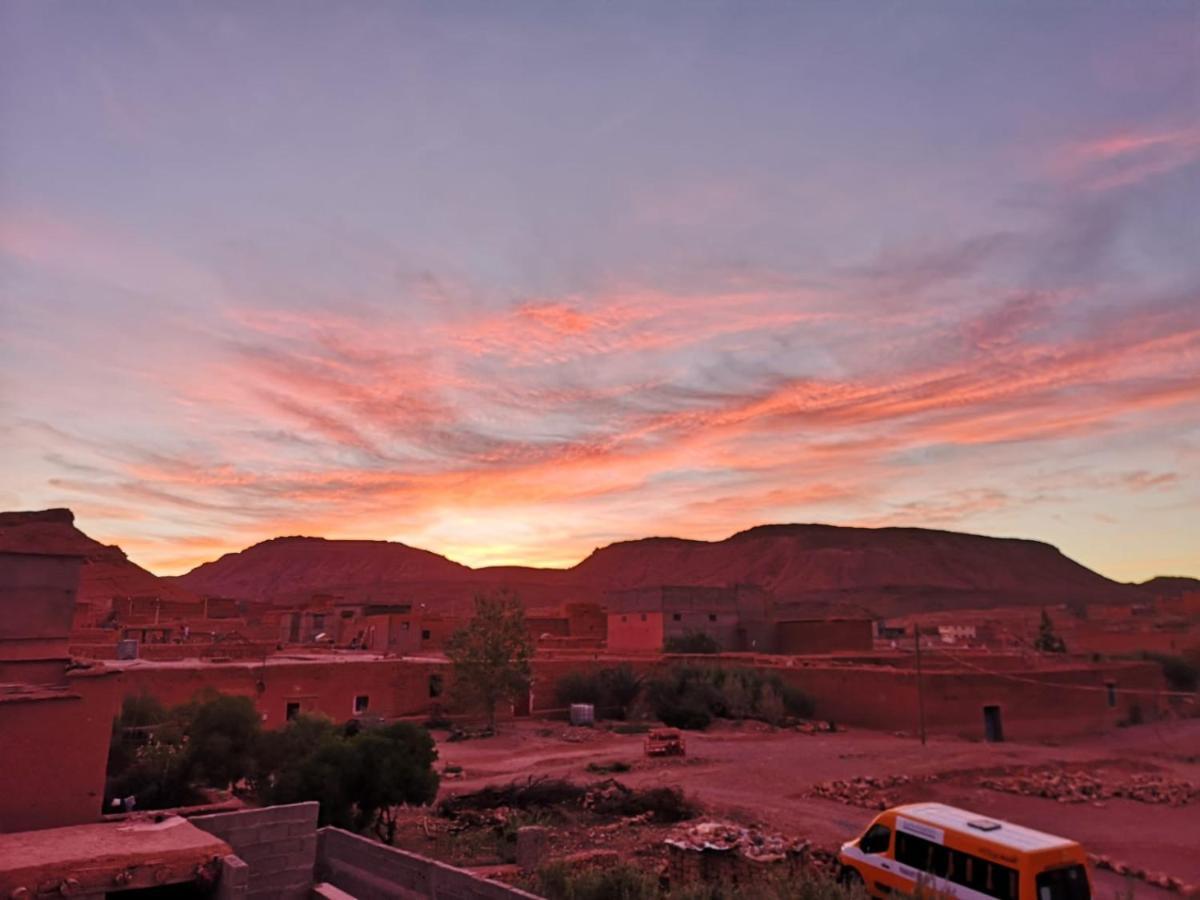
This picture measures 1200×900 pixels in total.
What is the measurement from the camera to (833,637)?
48.2 meters

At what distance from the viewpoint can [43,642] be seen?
36.4 ft

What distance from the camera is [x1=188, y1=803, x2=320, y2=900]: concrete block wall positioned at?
9.17 metres

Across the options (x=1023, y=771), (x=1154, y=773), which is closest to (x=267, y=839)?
(x=1023, y=771)

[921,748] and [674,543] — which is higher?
[674,543]

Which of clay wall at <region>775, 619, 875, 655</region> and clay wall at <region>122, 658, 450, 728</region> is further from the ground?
clay wall at <region>775, 619, 875, 655</region>

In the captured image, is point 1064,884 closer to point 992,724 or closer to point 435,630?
point 992,724

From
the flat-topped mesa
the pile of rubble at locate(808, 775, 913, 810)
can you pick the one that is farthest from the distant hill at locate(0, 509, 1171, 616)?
the pile of rubble at locate(808, 775, 913, 810)

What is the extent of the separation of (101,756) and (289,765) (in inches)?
274

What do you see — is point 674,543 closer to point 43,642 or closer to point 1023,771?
point 1023,771

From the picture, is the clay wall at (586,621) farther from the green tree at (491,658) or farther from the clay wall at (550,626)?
the green tree at (491,658)

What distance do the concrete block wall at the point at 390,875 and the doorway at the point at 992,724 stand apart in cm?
2907

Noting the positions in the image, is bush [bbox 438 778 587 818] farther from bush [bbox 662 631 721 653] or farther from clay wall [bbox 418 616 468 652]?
bush [bbox 662 631 721 653]

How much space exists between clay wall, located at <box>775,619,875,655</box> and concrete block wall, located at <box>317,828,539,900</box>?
4079 cm

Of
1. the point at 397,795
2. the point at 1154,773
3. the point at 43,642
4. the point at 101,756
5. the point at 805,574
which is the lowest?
the point at 1154,773
